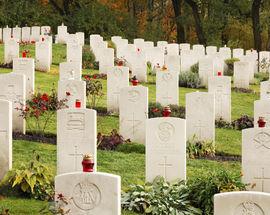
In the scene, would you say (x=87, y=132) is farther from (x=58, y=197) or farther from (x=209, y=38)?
(x=209, y=38)

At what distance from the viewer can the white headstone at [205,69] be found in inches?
1022

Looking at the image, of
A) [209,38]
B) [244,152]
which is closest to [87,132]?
[244,152]

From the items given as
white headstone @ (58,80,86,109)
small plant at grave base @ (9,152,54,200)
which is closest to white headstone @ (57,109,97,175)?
small plant at grave base @ (9,152,54,200)

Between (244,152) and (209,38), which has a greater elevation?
(209,38)

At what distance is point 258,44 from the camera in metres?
42.0

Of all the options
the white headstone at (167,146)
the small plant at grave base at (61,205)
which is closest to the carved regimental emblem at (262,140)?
the white headstone at (167,146)

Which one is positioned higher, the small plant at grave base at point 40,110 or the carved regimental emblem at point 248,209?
the small plant at grave base at point 40,110

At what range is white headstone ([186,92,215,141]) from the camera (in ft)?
54.3

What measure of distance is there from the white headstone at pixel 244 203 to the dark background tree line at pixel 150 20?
30958 mm

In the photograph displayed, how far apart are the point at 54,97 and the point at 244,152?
690 centimetres

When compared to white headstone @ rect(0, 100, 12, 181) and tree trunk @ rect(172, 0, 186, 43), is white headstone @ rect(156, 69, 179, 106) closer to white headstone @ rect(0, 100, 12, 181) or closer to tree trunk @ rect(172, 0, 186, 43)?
white headstone @ rect(0, 100, 12, 181)

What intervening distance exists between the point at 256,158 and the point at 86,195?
380cm

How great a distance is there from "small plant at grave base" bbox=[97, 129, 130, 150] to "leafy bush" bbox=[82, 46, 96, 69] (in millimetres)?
11261

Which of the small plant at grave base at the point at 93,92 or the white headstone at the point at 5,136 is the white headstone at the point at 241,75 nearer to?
the small plant at grave base at the point at 93,92
